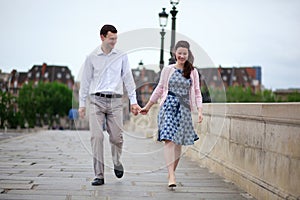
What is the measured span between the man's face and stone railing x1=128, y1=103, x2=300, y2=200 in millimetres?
1721

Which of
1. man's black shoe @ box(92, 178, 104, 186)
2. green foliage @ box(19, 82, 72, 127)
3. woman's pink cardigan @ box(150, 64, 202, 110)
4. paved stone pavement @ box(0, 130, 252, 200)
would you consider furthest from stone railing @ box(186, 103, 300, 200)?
green foliage @ box(19, 82, 72, 127)

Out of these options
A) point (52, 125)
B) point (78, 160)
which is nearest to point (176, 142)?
point (78, 160)

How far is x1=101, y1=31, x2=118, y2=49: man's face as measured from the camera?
567 centimetres

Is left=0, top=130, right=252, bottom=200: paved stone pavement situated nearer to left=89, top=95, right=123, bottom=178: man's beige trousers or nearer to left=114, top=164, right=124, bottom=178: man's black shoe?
left=114, top=164, right=124, bottom=178: man's black shoe

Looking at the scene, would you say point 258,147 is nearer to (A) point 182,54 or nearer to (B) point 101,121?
(A) point 182,54

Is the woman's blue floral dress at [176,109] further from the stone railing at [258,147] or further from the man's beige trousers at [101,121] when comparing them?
the stone railing at [258,147]

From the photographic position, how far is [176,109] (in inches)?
221

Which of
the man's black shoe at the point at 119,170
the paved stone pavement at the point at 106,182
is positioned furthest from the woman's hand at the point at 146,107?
the paved stone pavement at the point at 106,182

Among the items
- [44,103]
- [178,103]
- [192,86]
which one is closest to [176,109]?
[178,103]

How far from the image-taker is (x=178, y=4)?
14.6 meters

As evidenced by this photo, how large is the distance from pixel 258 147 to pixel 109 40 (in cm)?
208

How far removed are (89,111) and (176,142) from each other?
3.67 feet

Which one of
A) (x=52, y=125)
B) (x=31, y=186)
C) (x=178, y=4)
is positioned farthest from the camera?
(x=52, y=125)

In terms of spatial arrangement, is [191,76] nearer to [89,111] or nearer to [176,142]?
[176,142]
